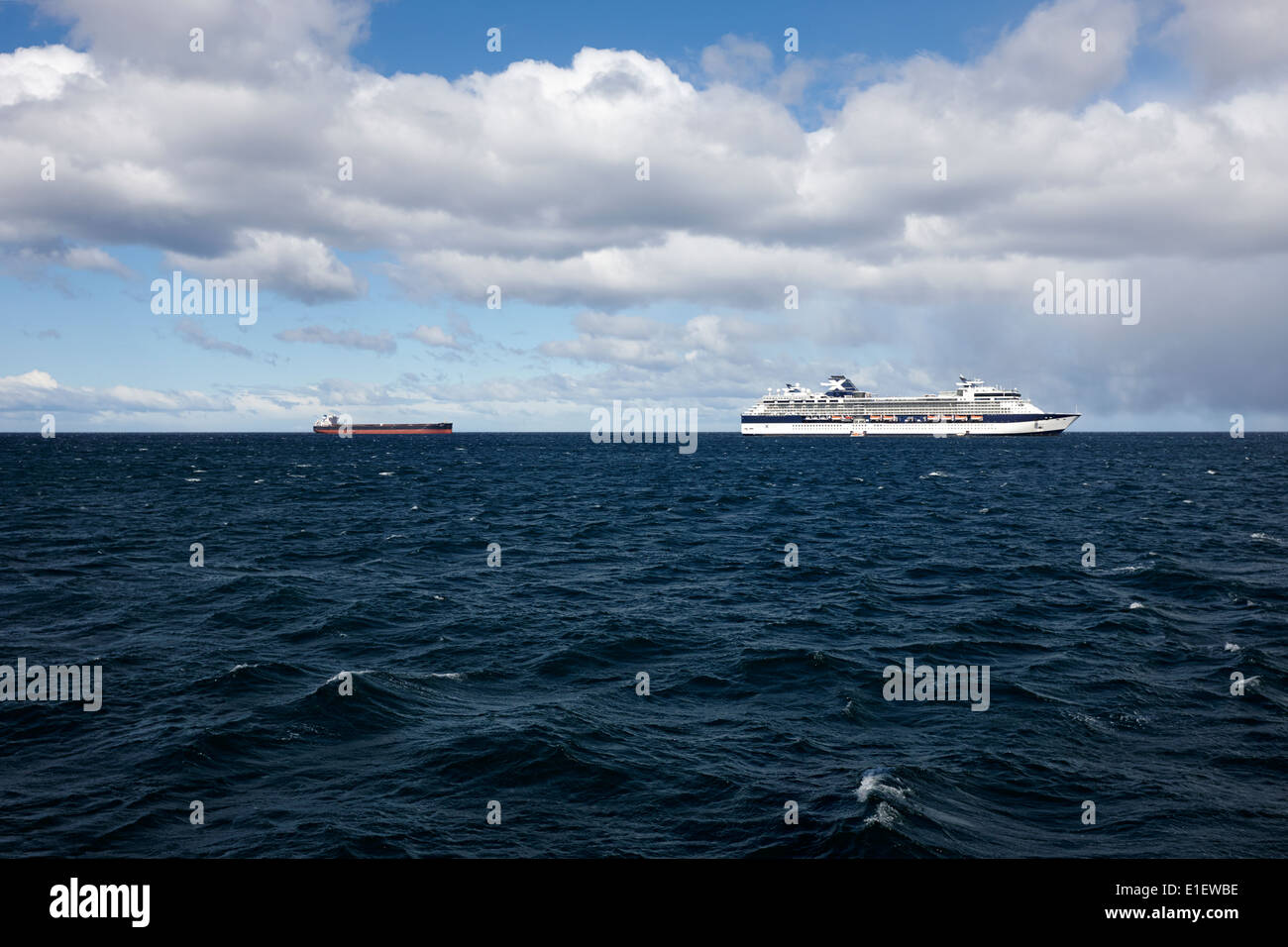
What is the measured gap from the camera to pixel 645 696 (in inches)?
747

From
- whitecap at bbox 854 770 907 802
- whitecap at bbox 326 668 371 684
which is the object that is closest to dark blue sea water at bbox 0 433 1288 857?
whitecap at bbox 854 770 907 802

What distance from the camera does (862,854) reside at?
38.0 feet

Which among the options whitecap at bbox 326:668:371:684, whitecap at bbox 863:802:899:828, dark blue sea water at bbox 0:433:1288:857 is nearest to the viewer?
whitecap at bbox 863:802:899:828

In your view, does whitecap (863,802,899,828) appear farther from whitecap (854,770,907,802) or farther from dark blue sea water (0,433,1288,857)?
whitecap (854,770,907,802)

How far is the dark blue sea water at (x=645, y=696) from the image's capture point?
12.6 m

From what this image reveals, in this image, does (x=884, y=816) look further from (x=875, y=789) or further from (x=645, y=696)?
(x=645, y=696)

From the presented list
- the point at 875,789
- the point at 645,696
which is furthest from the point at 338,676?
the point at 875,789

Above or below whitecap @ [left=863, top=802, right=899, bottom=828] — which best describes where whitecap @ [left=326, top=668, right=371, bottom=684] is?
above

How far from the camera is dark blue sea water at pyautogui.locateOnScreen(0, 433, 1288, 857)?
12.6 m

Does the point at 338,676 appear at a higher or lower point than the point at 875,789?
higher

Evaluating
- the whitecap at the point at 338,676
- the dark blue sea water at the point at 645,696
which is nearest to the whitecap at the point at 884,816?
the dark blue sea water at the point at 645,696

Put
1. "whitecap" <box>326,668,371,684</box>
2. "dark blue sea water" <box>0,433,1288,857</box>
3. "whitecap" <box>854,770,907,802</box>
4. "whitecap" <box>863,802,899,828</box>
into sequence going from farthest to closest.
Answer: "whitecap" <box>326,668,371,684</box> → "whitecap" <box>854,770,907,802</box> → "dark blue sea water" <box>0,433,1288,857</box> → "whitecap" <box>863,802,899,828</box>

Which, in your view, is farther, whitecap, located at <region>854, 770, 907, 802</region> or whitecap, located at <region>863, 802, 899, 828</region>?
whitecap, located at <region>854, 770, 907, 802</region>

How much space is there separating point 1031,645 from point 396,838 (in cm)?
1891
